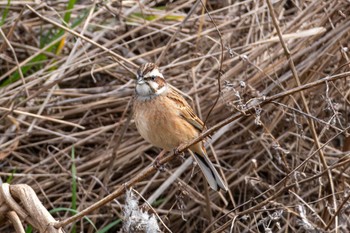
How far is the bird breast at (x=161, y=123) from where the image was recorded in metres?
3.39

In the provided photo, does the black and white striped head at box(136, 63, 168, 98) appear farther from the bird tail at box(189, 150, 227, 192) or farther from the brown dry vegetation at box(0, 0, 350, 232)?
the brown dry vegetation at box(0, 0, 350, 232)

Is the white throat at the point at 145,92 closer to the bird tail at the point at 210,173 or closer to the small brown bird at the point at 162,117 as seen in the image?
the small brown bird at the point at 162,117

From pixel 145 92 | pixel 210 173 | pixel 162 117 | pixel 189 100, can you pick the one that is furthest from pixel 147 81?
pixel 189 100

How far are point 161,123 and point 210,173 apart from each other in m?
0.33

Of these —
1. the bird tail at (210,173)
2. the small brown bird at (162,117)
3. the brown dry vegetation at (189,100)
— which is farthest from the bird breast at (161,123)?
the brown dry vegetation at (189,100)

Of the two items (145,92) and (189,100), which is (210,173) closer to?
(145,92)

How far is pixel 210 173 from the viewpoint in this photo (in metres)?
3.48

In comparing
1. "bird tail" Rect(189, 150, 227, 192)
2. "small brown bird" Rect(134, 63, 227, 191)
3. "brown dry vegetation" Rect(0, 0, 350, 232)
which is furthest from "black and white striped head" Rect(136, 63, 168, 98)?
"brown dry vegetation" Rect(0, 0, 350, 232)

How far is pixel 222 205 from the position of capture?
469cm

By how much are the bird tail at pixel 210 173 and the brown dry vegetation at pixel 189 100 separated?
0.81 m

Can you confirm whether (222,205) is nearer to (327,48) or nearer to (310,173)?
(310,173)

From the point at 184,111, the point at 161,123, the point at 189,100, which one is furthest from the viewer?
the point at 189,100

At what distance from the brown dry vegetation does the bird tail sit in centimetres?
81

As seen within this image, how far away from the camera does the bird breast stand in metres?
3.39
